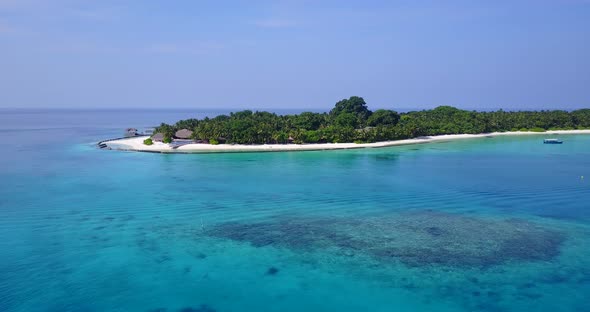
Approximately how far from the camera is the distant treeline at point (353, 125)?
60.1m

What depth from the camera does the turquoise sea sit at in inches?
592

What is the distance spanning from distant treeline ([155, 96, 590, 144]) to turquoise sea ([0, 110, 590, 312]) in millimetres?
21373

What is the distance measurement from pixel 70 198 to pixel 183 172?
1174cm

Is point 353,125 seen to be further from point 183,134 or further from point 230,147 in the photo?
point 183,134

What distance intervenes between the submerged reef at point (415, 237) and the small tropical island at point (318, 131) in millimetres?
33062

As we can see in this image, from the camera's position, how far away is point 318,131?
62.0m

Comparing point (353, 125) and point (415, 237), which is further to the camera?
point (353, 125)

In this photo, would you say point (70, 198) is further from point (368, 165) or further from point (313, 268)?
point (368, 165)

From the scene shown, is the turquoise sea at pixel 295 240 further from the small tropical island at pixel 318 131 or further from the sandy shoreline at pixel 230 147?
the small tropical island at pixel 318 131

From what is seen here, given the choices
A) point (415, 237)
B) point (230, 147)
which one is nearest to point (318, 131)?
point (230, 147)

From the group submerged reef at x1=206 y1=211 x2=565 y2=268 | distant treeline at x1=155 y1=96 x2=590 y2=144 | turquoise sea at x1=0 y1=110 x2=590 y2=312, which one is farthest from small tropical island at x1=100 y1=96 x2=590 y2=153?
submerged reef at x1=206 y1=211 x2=565 y2=268

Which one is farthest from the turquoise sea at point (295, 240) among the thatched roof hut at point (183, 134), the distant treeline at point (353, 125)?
the thatched roof hut at point (183, 134)

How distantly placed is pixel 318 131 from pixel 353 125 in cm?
995

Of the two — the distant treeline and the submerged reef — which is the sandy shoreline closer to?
the distant treeline
